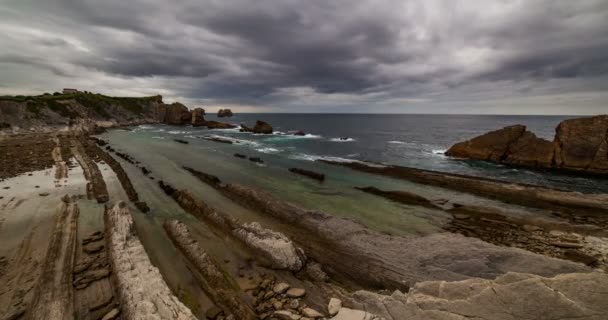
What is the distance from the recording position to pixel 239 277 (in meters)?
12.9

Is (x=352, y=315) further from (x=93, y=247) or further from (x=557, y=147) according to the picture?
(x=557, y=147)

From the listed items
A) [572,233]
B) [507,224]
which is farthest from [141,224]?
[572,233]

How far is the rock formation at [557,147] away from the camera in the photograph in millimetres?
39688

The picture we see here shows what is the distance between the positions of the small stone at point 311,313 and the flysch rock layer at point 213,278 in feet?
7.25

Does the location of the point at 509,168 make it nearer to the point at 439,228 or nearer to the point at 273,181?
the point at 439,228

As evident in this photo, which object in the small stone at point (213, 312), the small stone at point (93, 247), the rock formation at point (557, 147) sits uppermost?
the rock formation at point (557, 147)

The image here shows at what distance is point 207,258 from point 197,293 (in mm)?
2444

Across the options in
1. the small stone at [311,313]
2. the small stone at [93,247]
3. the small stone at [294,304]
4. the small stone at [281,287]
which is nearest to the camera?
the small stone at [311,313]

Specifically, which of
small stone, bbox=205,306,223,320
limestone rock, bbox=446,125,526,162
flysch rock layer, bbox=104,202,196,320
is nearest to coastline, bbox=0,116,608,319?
small stone, bbox=205,306,223,320

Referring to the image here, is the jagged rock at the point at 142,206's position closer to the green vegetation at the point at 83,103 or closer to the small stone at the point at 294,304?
the small stone at the point at 294,304

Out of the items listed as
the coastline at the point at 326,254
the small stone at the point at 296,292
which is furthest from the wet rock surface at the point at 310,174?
the small stone at the point at 296,292

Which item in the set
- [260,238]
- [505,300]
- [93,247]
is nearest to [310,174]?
[260,238]

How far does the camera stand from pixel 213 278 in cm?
1257

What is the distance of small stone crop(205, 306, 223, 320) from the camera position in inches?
407
